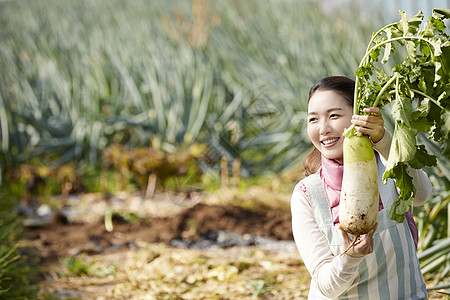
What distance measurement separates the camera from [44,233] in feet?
15.9

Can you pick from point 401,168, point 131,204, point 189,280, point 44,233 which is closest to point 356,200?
point 401,168

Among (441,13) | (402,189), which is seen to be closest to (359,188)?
(402,189)

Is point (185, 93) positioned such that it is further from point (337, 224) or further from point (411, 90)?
Result: point (411, 90)

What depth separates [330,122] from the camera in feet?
5.57

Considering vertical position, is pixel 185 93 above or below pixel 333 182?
above

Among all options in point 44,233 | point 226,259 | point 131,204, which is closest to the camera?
point 226,259

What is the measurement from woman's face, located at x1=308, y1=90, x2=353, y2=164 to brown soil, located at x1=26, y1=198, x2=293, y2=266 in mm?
2709

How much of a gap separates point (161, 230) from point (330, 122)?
3.02 metres

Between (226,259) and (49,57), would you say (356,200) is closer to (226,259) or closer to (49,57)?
(226,259)

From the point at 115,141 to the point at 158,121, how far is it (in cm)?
67

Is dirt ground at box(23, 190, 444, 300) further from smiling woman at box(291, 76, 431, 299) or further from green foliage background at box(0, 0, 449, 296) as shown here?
smiling woman at box(291, 76, 431, 299)

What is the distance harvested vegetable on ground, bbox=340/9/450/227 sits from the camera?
1448 mm

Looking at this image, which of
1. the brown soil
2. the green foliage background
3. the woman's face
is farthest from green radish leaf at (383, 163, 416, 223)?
the green foliage background

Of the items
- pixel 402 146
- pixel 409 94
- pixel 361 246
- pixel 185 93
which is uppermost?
pixel 185 93
